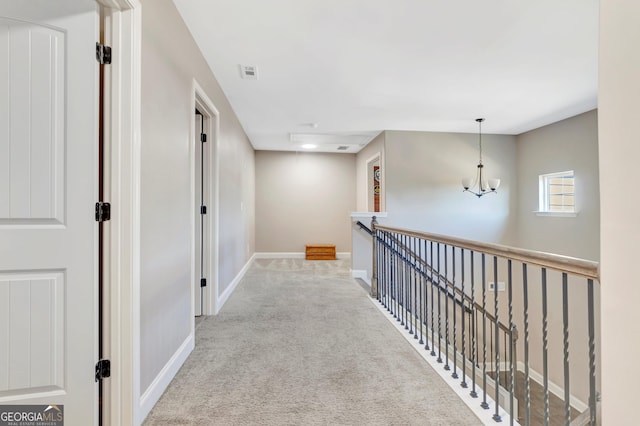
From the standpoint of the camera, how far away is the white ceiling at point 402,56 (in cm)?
204

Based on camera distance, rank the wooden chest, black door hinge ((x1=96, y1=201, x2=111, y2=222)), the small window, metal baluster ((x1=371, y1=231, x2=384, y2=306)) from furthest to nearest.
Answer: the wooden chest < the small window < metal baluster ((x1=371, y1=231, x2=384, y2=306)) < black door hinge ((x1=96, y1=201, x2=111, y2=222))

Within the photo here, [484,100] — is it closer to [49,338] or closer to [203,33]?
[203,33]

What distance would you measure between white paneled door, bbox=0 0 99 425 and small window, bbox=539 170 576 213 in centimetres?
538

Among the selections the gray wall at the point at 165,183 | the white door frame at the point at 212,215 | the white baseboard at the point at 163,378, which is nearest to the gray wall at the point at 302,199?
the white door frame at the point at 212,215

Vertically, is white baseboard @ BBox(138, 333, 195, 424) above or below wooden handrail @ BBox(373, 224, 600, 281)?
below

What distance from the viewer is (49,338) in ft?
4.20

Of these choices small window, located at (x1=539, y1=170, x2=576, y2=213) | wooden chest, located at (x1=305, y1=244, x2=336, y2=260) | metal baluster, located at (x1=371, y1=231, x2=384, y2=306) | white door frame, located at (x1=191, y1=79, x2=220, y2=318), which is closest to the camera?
white door frame, located at (x1=191, y1=79, x2=220, y2=318)

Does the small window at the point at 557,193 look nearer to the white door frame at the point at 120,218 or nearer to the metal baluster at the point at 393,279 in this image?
the metal baluster at the point at 393,279

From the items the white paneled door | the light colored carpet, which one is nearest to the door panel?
the white paneled door

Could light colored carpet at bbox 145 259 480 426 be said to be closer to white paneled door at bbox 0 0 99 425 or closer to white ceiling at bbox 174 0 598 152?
white paneled door at bbox 0 0 99 425

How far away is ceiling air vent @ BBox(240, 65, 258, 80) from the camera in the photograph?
2.83 metres

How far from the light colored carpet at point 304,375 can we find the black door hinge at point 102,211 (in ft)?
3.36

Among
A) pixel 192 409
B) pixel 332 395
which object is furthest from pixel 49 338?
pixel 332 395

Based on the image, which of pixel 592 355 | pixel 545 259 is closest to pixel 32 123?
pixel 545 259
